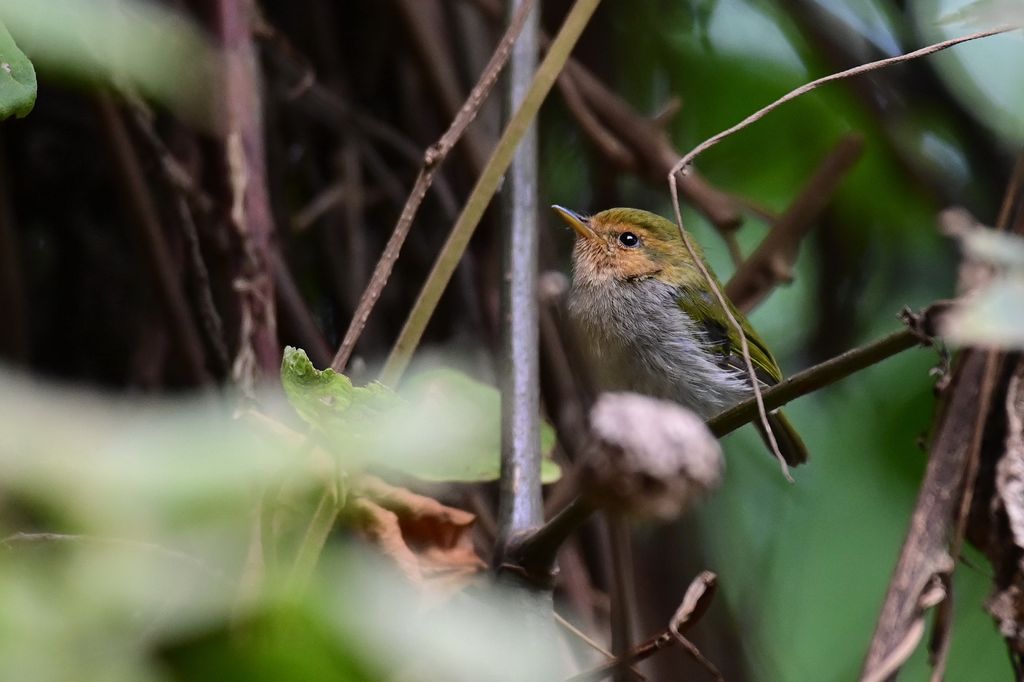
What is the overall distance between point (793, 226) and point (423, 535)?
4.93 ft

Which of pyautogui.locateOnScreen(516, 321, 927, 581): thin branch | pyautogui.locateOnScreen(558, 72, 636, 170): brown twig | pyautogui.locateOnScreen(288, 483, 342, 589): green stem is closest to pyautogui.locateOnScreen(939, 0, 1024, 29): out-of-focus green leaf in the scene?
pyautogui.locateOnScreen(516, 321, 927, 581): thin branch

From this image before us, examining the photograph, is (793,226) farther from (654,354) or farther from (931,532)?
(931,532)

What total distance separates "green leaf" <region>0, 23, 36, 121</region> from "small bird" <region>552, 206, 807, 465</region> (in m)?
1.91

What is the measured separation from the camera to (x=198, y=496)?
0.59 m

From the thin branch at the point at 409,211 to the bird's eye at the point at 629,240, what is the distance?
1.38 meters

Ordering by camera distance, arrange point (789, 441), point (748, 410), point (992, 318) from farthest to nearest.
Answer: point (789, 441) → point (748, 410) → point (992, 318)

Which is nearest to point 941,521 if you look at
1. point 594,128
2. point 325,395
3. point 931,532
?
point 931,532

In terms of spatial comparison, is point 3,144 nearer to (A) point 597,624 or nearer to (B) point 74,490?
(A) point 597,624

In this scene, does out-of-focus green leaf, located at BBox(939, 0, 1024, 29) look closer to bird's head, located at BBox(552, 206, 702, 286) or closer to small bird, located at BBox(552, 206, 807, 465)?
small bird, located at BBox(552, 206, 807, 465)

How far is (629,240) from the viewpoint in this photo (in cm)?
321

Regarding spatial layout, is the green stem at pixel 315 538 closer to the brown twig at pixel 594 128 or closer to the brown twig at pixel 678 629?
the brown twig at pixel 678 629

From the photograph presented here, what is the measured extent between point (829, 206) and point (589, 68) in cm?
80

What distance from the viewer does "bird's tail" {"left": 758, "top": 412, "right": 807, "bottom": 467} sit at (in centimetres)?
287

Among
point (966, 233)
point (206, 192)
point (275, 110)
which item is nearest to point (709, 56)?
Answer: point (275, 110)
